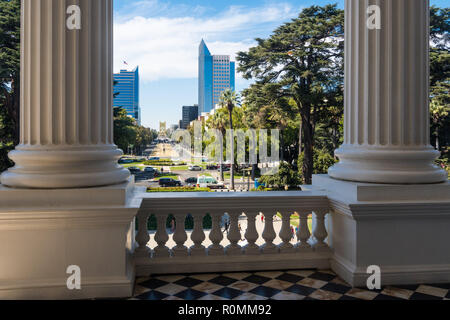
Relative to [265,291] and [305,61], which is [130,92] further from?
[265,291]

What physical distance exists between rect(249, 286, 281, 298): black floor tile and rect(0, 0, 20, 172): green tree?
107 ft

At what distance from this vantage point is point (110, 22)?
5.27m

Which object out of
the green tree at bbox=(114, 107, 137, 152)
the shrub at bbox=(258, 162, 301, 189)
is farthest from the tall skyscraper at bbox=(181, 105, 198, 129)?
the green tree at bbox=(114, 107, 137, 152)

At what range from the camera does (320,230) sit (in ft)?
19.1

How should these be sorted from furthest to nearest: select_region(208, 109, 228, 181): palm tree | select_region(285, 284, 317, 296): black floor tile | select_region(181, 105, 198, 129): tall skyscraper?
select_region(181, 105, 198, 129): tall skyscraper
select_region(208, 109, 228, 181): palm tree
select_region(285, 284, 317, 296): black floor tile

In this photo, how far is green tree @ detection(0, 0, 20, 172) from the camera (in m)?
31.8

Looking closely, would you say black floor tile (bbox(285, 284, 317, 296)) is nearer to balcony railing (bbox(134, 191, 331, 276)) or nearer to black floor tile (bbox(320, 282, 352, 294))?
black floor tile (bbox(320, 282, 352, 294))

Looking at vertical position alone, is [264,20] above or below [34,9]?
above

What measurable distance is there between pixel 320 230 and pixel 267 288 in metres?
1.34

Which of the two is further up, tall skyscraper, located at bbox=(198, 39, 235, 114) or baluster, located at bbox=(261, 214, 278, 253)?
tall skyscraper, located at bbox=(198, 39, 235, 114)

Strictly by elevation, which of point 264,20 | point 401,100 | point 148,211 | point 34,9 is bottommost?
point 148,211
